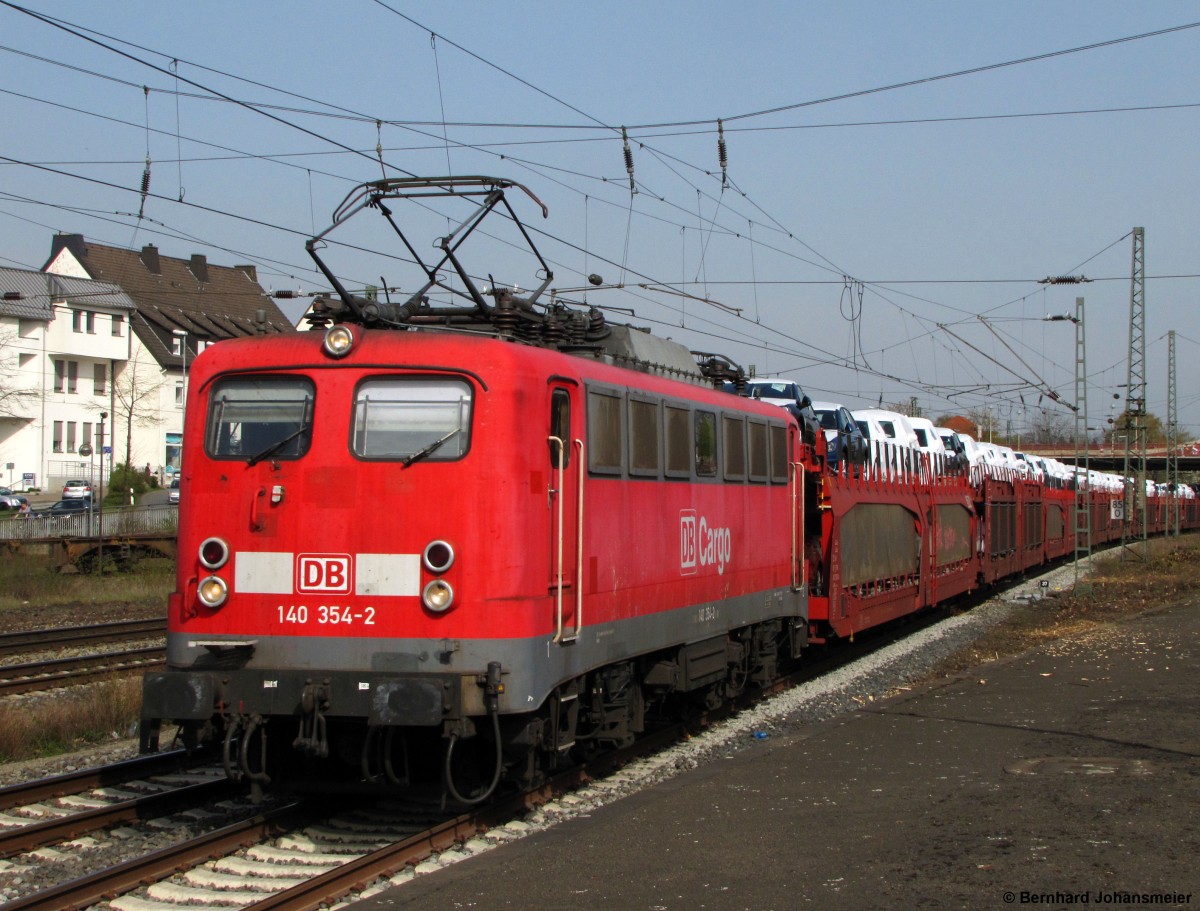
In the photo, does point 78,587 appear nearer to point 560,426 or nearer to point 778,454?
point 778,454

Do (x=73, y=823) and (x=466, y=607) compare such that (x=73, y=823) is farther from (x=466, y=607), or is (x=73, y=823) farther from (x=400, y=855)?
(x=466, y=607)

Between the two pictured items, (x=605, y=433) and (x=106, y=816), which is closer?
(x=106, y=816)

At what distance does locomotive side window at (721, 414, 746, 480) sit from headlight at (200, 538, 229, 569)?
17.3 ft

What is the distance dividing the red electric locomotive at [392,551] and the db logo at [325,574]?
13mm

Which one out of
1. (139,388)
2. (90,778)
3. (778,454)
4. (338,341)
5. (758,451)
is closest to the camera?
(338,341)

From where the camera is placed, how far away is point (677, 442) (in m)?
11.4

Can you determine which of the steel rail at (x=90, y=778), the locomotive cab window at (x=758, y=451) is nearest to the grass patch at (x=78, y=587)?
the steel rail at (x=90, y=778)

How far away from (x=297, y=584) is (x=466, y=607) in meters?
1.14

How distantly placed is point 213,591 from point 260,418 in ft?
3.87

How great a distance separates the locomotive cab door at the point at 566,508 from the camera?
907 cm

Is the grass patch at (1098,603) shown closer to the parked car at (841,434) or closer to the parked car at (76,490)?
the parked car at (841,434)

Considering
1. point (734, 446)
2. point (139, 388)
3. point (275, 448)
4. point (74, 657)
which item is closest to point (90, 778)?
point (275, 448)

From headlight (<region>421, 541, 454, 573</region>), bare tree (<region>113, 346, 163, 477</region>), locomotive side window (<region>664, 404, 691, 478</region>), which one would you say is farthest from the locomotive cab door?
bare tree (<region>113, 346, 163, 477</region>)

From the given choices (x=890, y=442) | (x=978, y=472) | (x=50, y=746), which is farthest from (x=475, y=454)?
(x=978, y=472)
